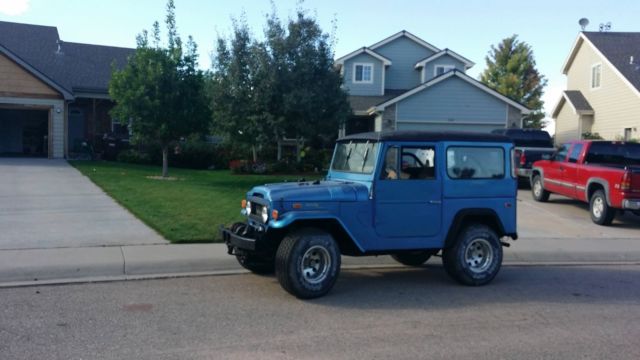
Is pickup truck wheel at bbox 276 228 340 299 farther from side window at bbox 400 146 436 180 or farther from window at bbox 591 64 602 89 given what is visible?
window at bbox 591 64 602 89

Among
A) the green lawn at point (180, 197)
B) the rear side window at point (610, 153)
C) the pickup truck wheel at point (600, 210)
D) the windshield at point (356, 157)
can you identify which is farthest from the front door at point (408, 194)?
the rear side window at point (610, 153)

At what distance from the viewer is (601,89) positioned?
98.9 ft

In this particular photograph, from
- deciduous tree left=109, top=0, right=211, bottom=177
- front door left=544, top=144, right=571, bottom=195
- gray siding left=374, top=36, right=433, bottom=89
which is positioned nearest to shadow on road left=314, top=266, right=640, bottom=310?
front door left=544, top=144, right=571, bottom=195

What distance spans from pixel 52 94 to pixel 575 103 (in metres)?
25.4

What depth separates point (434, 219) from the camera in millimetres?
7926

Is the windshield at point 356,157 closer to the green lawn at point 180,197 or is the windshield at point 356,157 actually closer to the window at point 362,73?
the green lawn at point 180,197

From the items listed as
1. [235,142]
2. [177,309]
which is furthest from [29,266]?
[235,142]

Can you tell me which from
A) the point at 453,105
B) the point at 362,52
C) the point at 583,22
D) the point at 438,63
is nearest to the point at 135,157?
the point at 362,52

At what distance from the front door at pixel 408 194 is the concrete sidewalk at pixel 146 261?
1948mm

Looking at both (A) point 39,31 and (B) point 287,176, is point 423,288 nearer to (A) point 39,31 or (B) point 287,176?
(B) point 287,176

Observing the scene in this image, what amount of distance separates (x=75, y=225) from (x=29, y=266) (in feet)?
10.0

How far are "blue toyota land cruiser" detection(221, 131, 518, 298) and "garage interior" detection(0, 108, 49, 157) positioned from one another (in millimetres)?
27123

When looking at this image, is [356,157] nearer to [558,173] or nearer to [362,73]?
[558,173]

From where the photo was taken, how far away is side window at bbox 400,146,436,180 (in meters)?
7.84
